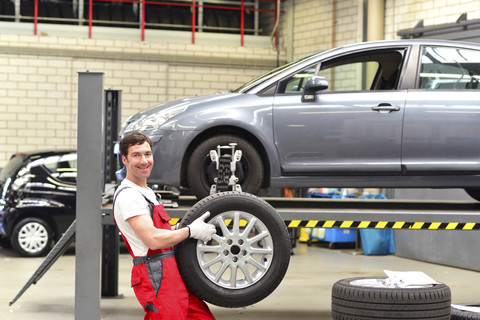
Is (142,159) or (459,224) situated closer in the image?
(142,159)

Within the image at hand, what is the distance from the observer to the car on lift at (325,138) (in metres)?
5.77

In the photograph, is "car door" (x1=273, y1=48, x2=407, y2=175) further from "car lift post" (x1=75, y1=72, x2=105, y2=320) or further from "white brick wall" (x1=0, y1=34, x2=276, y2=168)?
"white brick wall" (x1=0, y1=34, x2=276, y2=168)

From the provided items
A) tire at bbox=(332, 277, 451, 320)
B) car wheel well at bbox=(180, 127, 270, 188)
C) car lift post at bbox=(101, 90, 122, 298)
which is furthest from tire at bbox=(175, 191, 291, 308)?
car lift post at bbox=(101, 90, 122, 298)

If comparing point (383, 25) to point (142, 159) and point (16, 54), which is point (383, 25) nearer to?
point (16, 54)

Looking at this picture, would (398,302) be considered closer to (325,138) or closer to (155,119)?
(325,138)

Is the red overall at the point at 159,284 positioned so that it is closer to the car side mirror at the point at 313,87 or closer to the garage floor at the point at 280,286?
the car side mirror at the point at 313,87

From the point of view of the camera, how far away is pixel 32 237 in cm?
1075

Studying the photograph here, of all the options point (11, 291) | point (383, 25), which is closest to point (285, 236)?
point (11, 291)

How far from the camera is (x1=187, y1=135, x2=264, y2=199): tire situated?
5.74 meters

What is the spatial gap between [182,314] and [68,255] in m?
7.79

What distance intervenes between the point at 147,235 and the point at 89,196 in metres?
1.53

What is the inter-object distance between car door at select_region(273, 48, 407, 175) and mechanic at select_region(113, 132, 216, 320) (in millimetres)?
1932

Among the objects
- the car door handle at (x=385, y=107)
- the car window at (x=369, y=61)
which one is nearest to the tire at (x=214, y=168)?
the car window at (x=369, y=61)

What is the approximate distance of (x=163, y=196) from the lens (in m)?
6.41
